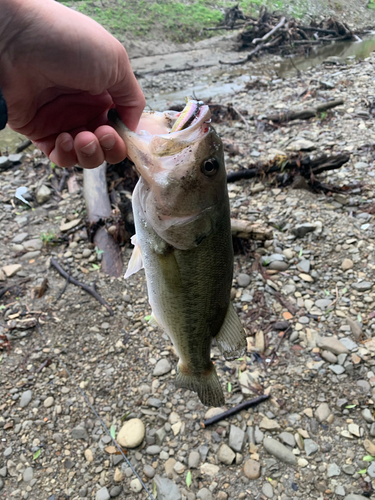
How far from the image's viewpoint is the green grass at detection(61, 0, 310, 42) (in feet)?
73.0

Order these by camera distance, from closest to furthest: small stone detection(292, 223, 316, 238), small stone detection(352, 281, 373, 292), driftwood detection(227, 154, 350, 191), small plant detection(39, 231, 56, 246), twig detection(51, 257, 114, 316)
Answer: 1. small stone detection(352, 281, 373, 292)
2. twig detection(51, 257, 114, 316)
3. small stone detection(292, 223, 316, 238)
4. small plant detection(39, 231, 56, 246)
5. driftwood detection(227, 154, 350, 191)

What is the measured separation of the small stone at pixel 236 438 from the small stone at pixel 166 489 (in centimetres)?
62

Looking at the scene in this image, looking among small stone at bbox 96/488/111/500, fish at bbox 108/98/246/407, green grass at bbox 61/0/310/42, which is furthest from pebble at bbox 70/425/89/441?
green grass at bbox 61/0/310/42

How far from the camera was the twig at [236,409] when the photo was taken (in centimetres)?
344

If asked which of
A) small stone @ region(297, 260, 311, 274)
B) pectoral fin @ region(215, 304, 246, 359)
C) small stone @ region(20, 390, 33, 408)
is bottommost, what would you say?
small stone @ region(20, 390, 33, 408)

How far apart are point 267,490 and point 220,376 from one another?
112cm

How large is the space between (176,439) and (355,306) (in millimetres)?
2596

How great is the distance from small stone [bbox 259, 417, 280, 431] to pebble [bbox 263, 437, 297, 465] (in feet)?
0.32

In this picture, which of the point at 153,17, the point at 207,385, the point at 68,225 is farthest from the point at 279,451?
the point at 153,17

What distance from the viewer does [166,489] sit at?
Result: 3.07 metres

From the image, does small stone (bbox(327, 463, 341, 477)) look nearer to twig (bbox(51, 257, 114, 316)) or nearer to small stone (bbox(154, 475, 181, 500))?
small stone (bbox(154, 475, 181, 500))

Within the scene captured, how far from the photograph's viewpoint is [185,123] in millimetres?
1842

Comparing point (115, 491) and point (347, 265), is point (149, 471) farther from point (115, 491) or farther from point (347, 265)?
point (347, 265)

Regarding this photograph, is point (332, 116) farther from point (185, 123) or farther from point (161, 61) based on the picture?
point (161, 61)
